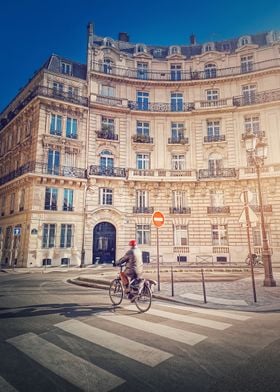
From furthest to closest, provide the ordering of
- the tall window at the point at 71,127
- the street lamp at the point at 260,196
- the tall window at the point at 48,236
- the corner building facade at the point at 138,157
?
the tall window at the point at 71,127 < the corner building facade at the point at 138,157 < the tall window at the point at 48,236 < the street lamp at the point at 260,196

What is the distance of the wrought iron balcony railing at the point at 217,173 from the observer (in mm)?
24188

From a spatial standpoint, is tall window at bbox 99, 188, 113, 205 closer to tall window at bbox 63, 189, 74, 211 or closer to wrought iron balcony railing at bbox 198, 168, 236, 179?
tall window at bbox 63, 189, 74, 211

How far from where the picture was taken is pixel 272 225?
22.9 m

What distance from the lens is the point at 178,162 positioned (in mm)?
25703

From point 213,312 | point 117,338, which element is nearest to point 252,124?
point 213,312

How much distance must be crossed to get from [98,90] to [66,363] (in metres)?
26.2

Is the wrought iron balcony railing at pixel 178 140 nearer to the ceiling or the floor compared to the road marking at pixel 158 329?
nearer to the ceiling

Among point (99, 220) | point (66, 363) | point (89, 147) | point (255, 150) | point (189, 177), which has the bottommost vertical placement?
point (66, 363)

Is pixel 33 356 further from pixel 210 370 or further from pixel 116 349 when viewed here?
pixel 210 370

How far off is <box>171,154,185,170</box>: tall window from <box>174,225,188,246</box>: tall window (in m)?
5.90

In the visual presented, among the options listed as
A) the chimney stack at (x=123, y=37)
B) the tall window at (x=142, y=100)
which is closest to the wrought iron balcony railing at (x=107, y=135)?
the tall window at (x=142, y=100)

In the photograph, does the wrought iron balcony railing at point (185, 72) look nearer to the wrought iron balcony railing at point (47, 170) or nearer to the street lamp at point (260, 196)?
the wrought iron balcony railing at point (47, 170)

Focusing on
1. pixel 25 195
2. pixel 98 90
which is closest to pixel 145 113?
pixel 98 90

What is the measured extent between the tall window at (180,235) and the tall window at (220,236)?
2.58 meters
